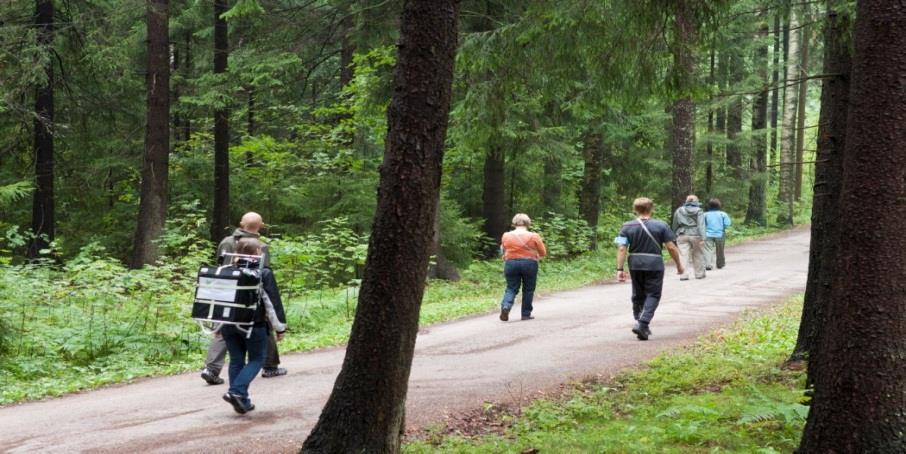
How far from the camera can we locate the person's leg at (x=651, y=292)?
11078 millimetres

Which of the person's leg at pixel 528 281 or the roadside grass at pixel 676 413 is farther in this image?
the person's leg at pixel 528 281

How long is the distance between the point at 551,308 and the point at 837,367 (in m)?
9.97

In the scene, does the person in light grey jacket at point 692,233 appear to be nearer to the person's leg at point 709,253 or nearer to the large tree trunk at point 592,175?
the person's leg at point 709,253

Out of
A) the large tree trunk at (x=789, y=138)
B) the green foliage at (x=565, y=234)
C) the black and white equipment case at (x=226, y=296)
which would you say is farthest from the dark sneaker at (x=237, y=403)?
the large tree trunk at (x=789, y=138)

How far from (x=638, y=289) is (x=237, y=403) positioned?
6.11 m

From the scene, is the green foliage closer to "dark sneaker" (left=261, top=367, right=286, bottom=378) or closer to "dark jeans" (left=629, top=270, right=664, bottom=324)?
"dark jeans" (left=629, top=270, right=664, bottom=324)

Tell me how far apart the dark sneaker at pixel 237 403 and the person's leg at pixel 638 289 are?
227 inches

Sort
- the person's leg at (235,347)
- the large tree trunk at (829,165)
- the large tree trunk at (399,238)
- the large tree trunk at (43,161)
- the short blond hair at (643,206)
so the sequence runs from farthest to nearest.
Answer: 1. the large tree trunk at (43,161)
2. the short blond hair at (643,206)
3. the person's leg at (235,347)
4. the large tree trunk at (829,165)
5. the large tree trunk at (399,238)

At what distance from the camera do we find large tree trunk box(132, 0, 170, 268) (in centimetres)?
1870

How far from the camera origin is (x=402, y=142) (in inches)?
206

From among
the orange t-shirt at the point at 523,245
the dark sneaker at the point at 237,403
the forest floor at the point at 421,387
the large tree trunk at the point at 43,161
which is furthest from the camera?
the large tree trunk at the point at 43,161

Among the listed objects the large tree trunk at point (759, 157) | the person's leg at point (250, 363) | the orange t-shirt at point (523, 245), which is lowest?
the person's leg at point (250, 363)

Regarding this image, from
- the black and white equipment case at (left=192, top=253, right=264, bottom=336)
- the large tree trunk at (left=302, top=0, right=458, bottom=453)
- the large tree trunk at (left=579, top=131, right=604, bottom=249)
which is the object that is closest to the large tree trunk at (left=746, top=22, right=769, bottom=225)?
the large tree trunk at (left=579, top=131, right=604, bottom=249)

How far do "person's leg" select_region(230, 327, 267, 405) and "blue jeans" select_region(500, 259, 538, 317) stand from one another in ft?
19.4
